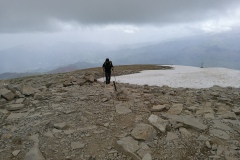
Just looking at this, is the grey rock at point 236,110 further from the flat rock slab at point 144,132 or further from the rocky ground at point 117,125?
the flat rock slab at point 144,132

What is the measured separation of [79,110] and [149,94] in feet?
17.9

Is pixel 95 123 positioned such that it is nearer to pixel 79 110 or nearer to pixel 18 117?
pixel 79 110

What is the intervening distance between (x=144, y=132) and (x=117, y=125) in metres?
1.59

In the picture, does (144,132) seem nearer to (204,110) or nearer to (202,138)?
(202,138)

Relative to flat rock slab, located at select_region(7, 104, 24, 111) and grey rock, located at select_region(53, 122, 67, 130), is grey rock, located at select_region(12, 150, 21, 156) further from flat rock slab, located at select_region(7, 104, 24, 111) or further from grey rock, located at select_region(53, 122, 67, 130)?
flat rock slab, located at select_region(7, 104, 24, 111)

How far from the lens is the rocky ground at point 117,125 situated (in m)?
8.84

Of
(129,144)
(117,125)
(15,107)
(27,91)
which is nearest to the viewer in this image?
(129,144)

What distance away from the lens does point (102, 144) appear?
940 centimetres

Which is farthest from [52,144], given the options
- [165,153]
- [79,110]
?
[165,153]

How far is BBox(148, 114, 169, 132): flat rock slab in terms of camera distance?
33.7 ft

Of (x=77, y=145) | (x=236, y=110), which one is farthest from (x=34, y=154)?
(x=236, y=110)

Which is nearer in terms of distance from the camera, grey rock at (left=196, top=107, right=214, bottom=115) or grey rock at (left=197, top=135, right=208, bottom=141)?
grey rock at (left=197, top=135, right=208, bottom=141)

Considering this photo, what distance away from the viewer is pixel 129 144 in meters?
9.18

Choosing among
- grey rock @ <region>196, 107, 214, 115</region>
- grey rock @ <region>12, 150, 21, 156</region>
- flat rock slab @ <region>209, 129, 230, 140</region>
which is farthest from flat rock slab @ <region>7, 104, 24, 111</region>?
flat rock slab @ <region>209, 129, 230, 140</region>
